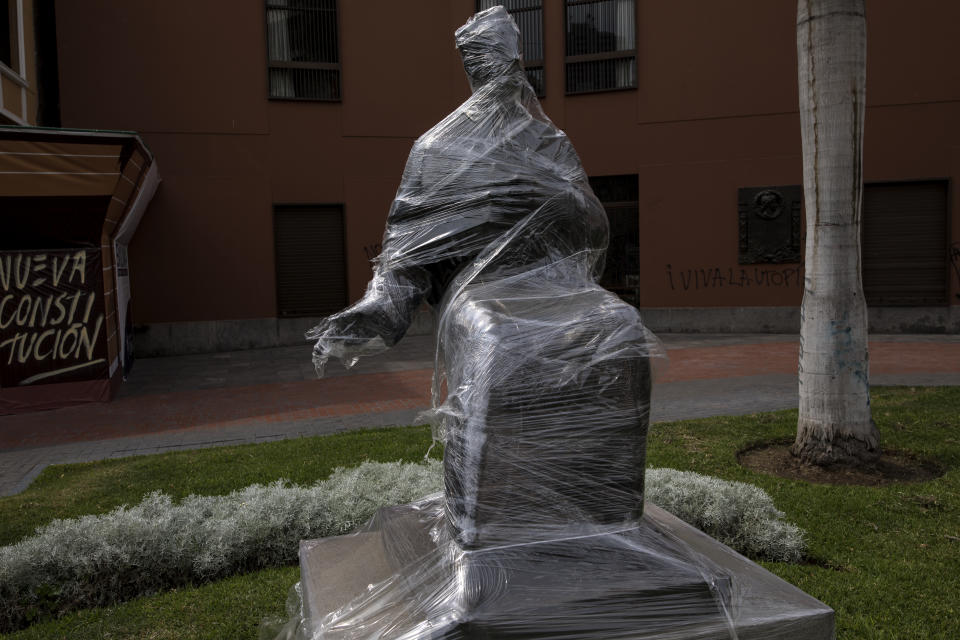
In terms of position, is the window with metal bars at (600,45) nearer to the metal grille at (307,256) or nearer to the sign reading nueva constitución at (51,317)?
the metal grille at (307,256)

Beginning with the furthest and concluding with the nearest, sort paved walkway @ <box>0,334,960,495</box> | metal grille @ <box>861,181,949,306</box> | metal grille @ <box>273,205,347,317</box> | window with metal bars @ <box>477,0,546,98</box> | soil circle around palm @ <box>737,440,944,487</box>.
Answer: window with metal bars @ <box>477,0,546,98</box> → metal grille @ <box>273,205,347,317</box> → metal grille @ <box>861,181,949,306</box> → paved walkway @ <box>0,334,960,495</box> → soil circle around palm @ <box>737,440,944,487</box>

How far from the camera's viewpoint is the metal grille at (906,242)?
42.0ft

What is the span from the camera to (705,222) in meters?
13.6

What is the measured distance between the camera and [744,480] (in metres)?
4.98

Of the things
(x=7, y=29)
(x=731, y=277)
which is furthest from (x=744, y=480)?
(x=7, y=29)

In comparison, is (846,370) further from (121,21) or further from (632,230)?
(121,21)

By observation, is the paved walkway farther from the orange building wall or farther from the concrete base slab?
the concrete base slab

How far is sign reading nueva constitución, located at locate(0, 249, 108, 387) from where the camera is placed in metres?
8.62

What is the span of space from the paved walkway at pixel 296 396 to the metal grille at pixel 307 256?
152 centimetres

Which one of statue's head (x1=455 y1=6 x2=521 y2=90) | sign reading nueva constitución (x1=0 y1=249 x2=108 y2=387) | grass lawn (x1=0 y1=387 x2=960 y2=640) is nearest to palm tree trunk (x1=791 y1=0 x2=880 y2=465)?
grass lawn (x1=0 y1=387 x2=960 y2=640)

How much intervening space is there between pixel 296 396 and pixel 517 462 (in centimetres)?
732

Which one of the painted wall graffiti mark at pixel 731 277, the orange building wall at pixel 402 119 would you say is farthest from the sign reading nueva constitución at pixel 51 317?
the painted wall graffiti mark at pixel 731 277

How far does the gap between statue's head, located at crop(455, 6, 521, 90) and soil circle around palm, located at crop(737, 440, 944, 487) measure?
12.0ft

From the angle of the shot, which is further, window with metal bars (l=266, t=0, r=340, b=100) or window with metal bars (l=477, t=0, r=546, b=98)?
window with metal bars (l=477, t=0, r=546, b=98)
